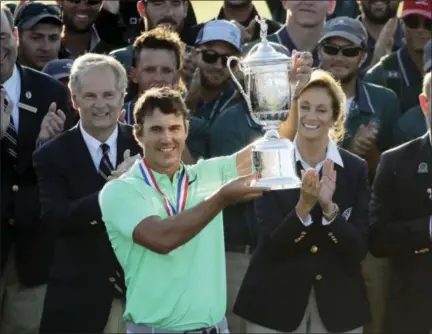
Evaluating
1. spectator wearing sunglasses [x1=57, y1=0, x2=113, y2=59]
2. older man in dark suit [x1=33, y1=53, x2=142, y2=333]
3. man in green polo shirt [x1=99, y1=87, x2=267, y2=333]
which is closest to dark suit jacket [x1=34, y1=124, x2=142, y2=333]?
older man in dark suit [x1=33, y1=53, x2=142, y2=333]

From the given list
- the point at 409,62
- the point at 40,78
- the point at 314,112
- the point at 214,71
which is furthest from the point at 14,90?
the point at 409,62

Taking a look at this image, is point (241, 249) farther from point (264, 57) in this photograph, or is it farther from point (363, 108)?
point (264, 57)

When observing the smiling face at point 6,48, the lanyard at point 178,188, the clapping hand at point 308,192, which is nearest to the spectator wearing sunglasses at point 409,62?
the clapping hand at point 308,192

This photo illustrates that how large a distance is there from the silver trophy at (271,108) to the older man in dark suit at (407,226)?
1.29 metres

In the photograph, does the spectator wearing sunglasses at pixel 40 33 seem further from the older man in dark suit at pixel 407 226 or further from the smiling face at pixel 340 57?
the older man in dark suit at pixel 407 226

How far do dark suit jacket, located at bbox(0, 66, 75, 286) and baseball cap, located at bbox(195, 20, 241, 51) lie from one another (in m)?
1.24

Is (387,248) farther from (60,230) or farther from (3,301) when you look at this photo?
(3,301)

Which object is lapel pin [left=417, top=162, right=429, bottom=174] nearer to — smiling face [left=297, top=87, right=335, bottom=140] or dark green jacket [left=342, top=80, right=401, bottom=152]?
smiling face [left=297, top=87, right=335, bottom=140]

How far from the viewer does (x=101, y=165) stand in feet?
21.7

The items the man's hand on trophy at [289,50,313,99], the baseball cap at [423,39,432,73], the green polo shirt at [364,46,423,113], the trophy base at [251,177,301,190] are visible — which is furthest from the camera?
the green polo shirt at [364,46,423,113]

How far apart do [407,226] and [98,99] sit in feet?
6.06

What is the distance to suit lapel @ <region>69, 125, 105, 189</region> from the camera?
6586 mm

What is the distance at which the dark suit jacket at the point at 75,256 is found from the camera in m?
6.55

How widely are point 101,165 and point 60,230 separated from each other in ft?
1.40
